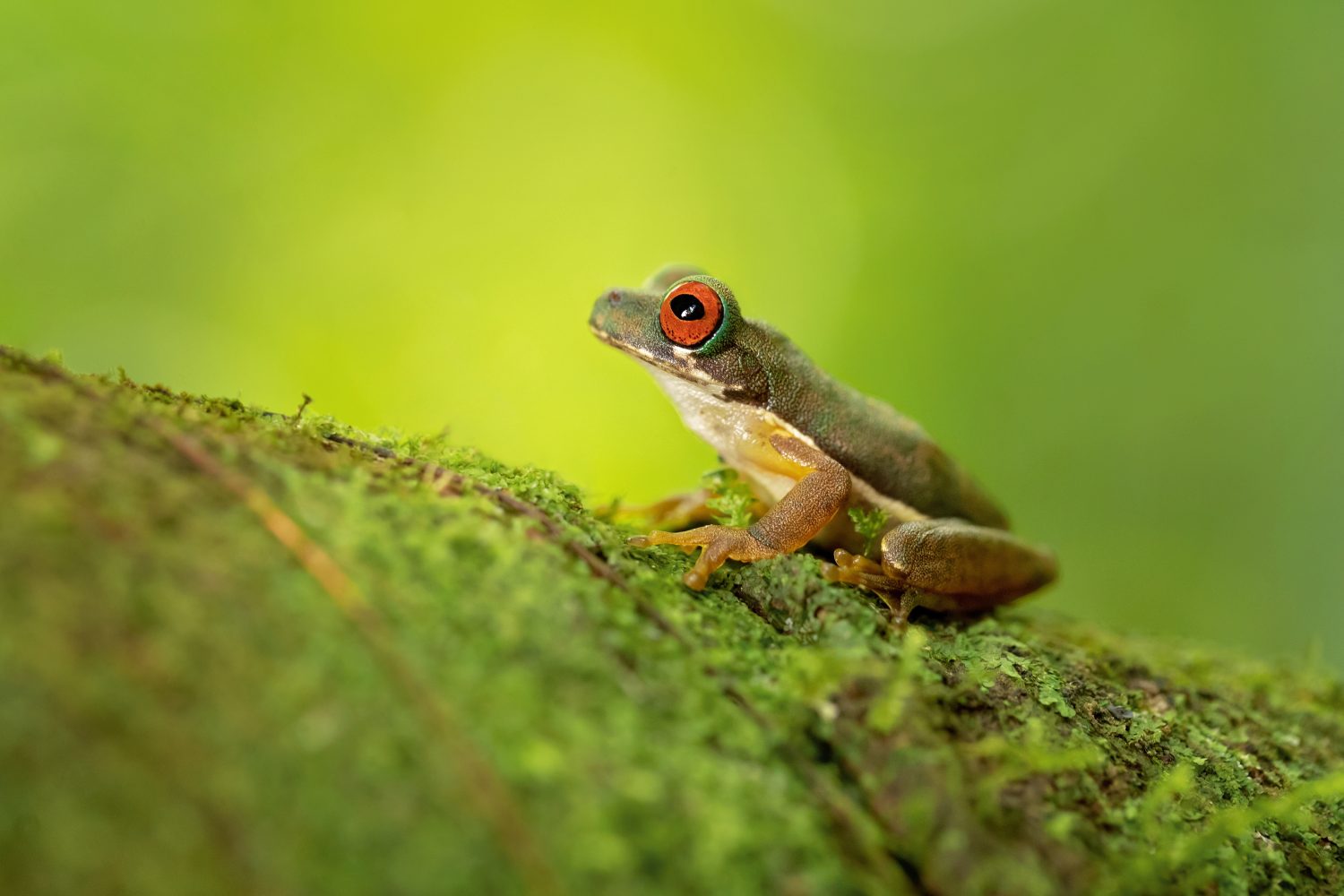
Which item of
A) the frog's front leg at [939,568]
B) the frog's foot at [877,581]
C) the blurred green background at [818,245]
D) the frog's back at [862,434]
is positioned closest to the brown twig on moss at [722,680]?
the frog's front leg at [939,568]

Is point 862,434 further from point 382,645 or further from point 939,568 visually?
point 382,645

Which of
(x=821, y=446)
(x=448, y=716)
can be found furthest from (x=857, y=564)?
(x=448, y=716)

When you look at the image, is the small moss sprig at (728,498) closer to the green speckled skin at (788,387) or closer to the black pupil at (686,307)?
the green speckled skin at (788,387)

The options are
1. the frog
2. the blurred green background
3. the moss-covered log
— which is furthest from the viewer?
the blurred green background

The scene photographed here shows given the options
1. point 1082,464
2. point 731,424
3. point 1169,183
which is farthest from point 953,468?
point 1169,183

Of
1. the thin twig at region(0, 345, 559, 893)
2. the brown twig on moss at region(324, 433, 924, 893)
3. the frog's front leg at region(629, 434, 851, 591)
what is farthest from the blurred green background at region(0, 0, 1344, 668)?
the thin twig at region(0, 345, 559, 893)

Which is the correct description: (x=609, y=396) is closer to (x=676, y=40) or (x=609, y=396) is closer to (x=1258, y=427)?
(x=676, y=40)

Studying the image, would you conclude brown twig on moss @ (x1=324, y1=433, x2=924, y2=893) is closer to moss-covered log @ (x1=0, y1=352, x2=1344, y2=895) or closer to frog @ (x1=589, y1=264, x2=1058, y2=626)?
moss-covered log @ (x1=0, y1=352, x2=1344, y2=895)

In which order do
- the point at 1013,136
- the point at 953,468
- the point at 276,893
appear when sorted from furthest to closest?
1. the point at 1013,136
2. the point at 953,468
3. the point at 276,893
